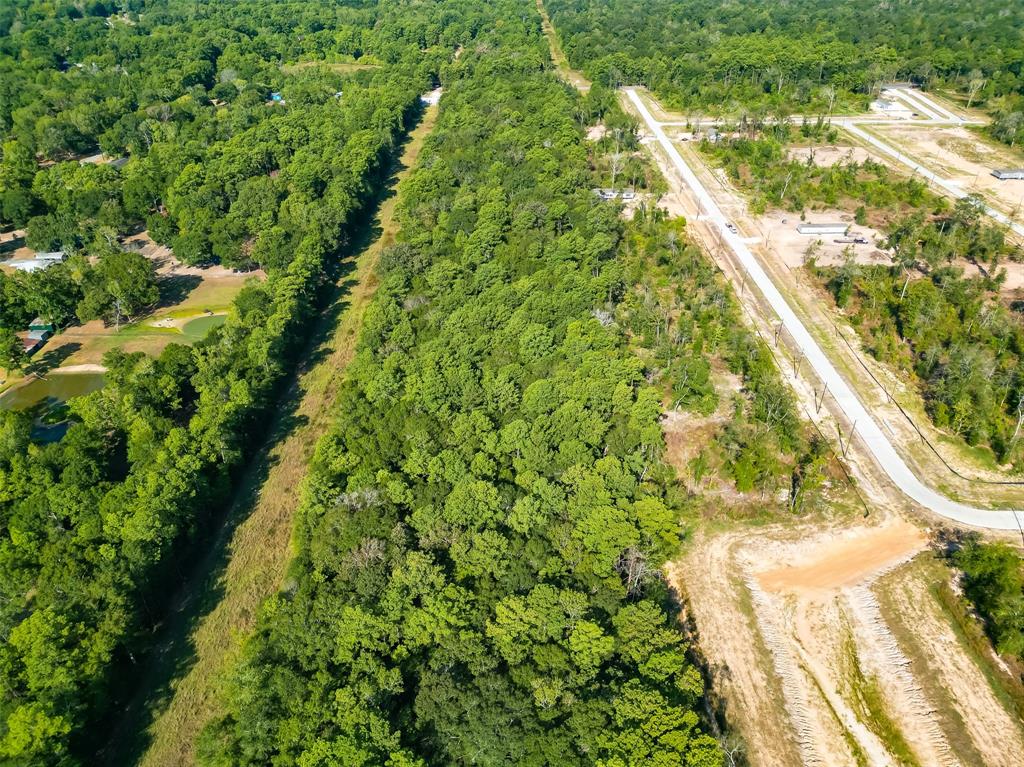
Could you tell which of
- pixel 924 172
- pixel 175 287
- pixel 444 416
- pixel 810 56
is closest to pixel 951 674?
pixel 444 416

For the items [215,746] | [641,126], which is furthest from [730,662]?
[641,126]

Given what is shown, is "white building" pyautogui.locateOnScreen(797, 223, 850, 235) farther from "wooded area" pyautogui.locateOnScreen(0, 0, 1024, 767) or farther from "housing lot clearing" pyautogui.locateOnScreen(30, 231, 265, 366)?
"housing lot clearing" pyautogui.locateOnScreen(30, 231, 265, 366)

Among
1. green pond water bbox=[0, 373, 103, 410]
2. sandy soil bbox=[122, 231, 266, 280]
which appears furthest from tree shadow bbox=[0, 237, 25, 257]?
green pond water bbox=[0, 373, 103, 410]

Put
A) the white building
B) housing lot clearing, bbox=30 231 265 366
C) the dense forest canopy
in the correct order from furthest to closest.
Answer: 1. the dense forest canopy
2. the white building
3. housing lot clearing, bbox=30 231 265 366

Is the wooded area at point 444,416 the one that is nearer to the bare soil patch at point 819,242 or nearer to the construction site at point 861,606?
the construction site at point 861,606

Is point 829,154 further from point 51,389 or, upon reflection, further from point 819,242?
point 51,389

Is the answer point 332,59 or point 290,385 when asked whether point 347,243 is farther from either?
point 332,59
